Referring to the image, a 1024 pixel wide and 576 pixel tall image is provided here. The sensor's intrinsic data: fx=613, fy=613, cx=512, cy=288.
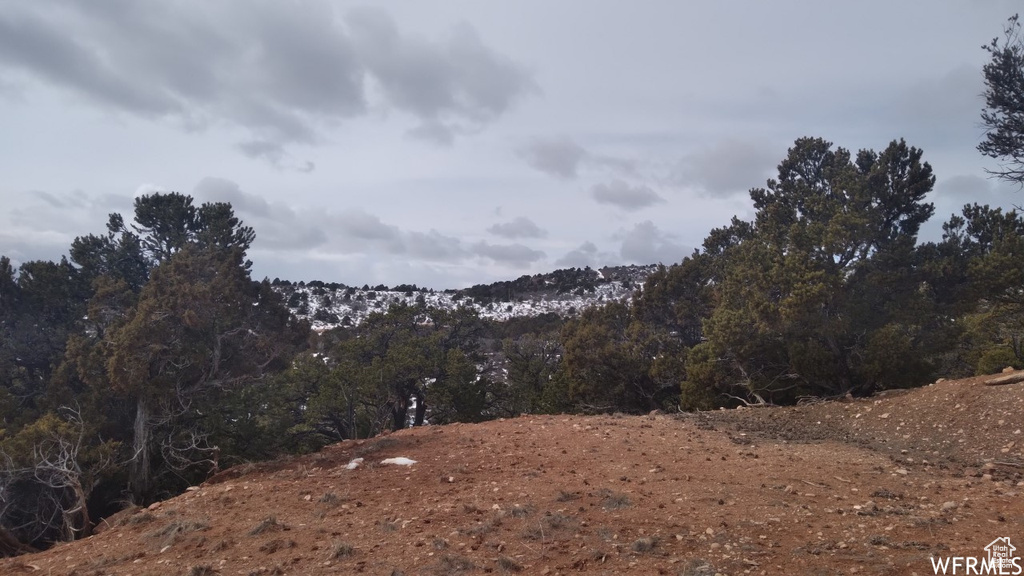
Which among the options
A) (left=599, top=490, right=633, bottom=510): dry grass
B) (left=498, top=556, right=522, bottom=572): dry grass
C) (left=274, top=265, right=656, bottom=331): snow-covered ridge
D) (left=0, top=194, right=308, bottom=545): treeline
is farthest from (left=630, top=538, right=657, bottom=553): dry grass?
(left=274, top=265, right=656, bottom=331): snow-covered ridge

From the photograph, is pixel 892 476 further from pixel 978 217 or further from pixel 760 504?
pixel 978 217

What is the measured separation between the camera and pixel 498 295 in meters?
59.0

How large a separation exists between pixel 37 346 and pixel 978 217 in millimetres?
22312

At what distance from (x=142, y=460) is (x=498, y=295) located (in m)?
47.2

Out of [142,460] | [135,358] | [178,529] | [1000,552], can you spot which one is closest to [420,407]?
[142,460]

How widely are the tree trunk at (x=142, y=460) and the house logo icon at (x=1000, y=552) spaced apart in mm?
12997

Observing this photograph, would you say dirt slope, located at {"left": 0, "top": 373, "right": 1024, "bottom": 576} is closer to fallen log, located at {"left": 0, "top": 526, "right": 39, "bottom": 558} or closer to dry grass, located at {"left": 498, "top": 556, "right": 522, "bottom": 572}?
dry grass, located at {"left": 498, "top": 556, "right": 522, "bottom": 572}

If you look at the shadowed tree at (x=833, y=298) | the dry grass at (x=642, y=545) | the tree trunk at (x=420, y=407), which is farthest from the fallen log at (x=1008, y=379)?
the tree trunk at (x=420, y=407)

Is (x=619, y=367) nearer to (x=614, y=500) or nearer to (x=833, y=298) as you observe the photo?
(x=833, y=298)

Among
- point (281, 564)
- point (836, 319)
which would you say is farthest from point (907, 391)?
point (281, 564)

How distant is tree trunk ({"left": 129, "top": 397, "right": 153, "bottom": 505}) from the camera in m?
12.0

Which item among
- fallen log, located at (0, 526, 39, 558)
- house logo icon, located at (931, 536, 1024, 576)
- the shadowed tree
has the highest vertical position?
the shadowed tree

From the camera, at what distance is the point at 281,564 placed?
506 cm

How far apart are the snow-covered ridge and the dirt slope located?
3562 centimetres
